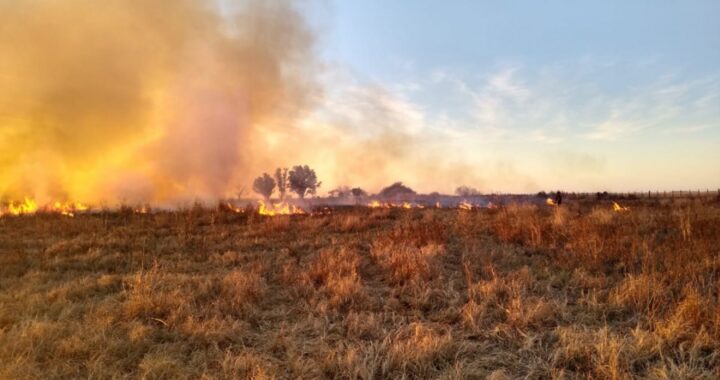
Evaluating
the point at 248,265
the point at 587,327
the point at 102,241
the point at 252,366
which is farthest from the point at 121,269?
the point at 587,327

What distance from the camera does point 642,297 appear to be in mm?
6797

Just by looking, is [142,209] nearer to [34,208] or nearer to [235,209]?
[235,209]

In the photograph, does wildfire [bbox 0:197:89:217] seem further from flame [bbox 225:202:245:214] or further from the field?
the field

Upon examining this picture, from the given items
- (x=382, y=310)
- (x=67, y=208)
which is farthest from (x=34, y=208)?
(x=382, y=310)

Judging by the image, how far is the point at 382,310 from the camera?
717 cm

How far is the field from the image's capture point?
4.98 meters

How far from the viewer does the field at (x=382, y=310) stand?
4.98 m

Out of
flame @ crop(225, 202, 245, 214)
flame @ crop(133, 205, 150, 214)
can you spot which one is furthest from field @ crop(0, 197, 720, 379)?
flame @ crop(133, 205, 150, 214)

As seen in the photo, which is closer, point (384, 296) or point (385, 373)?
point (385, 373)

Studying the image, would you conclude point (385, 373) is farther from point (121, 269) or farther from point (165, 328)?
point (121, 269)

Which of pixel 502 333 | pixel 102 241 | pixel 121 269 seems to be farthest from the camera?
pixel 102 241

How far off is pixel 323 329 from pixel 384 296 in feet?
6.73

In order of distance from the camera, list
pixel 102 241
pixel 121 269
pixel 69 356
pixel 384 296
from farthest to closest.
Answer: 1. pixel 102 241
2. pixel 121 269
3. pixel 384 296
4. pixel 69 356

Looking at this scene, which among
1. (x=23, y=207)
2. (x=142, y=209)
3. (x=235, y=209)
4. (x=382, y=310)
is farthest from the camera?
(x=23, y=207)
